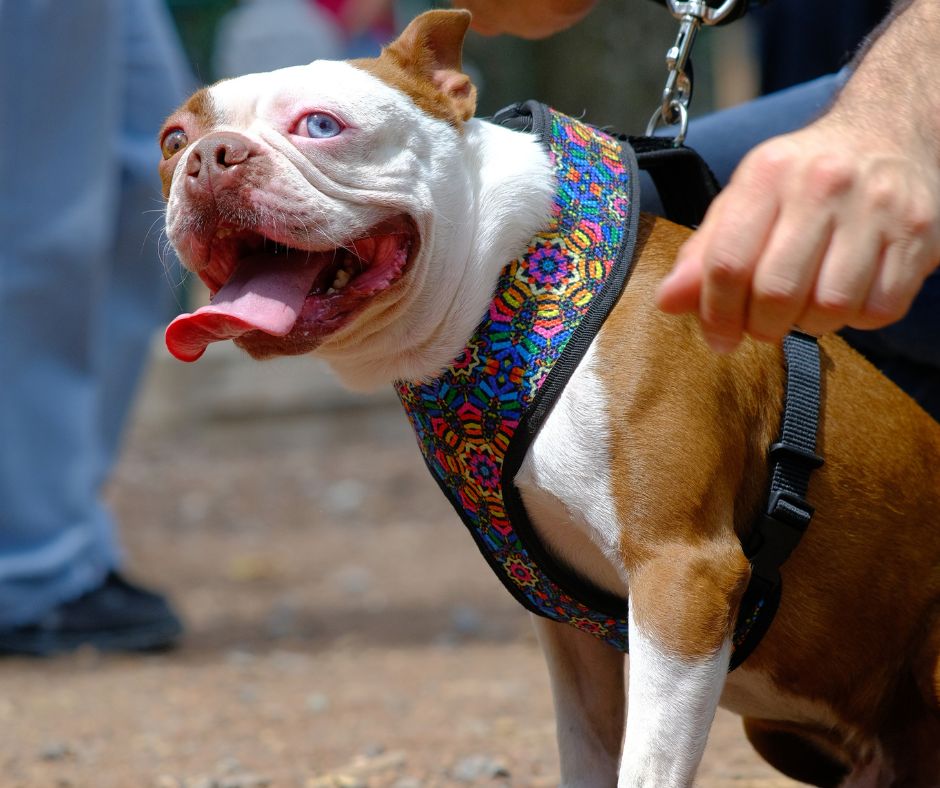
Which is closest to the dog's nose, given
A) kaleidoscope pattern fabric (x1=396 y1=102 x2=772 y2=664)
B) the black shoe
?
kaleidoscope pattern fabric (x1=396 y1=102 x2=772 y2=664)

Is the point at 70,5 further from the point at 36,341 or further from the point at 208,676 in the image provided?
the point at 208,676

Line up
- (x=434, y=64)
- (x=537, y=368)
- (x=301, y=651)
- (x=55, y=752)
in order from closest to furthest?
(x=537, y=368) < (x=434, y=64) < (x=55, y=752) < (x=301, y=651)

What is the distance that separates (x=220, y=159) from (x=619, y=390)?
2.39 feet

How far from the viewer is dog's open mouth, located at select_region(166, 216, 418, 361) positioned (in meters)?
2.19

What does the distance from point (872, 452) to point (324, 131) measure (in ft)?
3.55

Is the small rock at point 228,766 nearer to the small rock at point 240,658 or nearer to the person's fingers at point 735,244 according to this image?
the small rock at point 240,658

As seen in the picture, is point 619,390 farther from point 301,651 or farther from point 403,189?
point 301,651

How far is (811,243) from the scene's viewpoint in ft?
4.73

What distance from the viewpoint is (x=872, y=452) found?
8.02 ft

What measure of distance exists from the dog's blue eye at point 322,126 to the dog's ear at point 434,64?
0.53 ft

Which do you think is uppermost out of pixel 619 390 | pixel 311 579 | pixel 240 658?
pixel 619 390

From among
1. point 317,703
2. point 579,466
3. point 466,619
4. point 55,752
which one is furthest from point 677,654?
point 466,619

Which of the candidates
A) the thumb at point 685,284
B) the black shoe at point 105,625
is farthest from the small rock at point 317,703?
the thumb at point 685,284

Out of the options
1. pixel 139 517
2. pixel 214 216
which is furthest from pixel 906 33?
pixel 139 517
